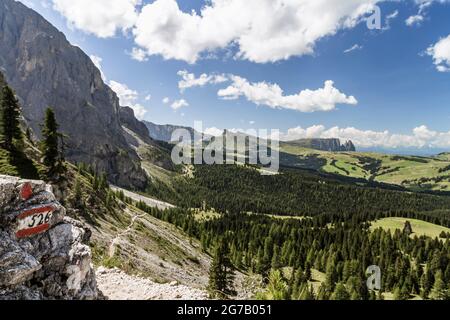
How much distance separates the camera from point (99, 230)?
2709 inches

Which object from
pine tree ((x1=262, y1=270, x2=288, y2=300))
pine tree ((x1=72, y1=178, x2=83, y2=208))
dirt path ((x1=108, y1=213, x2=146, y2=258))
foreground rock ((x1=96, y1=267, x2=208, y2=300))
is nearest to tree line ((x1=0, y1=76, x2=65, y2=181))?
pine tree ((x1=72, y1=178, x2=83, y2=208))

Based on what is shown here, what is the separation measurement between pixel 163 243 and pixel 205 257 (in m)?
23.0

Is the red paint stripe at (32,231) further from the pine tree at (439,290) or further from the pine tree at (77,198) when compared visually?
the pine tree at (439,290)

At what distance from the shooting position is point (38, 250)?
17.6 metres

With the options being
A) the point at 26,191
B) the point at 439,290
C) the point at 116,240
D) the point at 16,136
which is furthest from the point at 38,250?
the point at 439,290

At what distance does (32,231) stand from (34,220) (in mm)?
636

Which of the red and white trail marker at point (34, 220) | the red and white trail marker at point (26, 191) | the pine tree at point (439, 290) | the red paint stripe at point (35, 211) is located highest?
the red and white trail marker at point (26, 191)

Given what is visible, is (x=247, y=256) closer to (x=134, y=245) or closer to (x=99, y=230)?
(x=134, y=245)

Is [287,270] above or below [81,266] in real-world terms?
below

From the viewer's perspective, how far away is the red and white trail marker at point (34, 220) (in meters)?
17.0

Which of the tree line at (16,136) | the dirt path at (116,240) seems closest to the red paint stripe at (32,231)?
the dirt path at (116,240)

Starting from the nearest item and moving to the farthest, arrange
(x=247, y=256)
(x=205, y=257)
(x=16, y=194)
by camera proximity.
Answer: (x=16, y=194), (x=205, y=257), (x=247, y=256)
